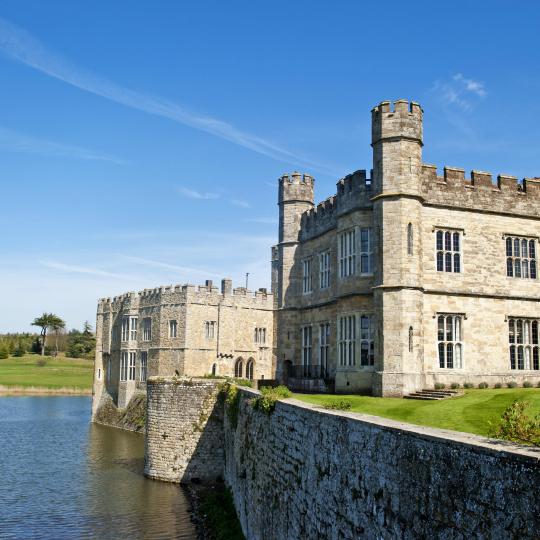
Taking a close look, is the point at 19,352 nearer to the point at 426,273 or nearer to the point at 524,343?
the point at 426,273

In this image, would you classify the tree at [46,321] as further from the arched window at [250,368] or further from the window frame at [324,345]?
the window frame at [324,345]

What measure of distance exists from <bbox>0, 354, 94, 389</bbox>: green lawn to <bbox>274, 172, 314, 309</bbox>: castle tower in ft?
198

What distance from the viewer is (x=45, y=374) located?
303ft

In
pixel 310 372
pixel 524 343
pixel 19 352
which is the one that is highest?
pixel 524 343

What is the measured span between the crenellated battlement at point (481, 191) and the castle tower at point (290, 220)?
9392 mm

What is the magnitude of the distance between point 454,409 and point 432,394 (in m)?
4.77

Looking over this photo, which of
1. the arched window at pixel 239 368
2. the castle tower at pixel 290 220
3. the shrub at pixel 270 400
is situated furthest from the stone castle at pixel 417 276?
the arched window at pixel 239 368

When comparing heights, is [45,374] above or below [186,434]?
below

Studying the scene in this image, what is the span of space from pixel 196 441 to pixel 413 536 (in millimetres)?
20875

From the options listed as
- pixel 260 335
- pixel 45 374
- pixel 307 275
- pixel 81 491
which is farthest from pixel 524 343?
pixel 45 374

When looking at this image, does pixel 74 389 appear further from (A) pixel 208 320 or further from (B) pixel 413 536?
(B) pixel 413 536

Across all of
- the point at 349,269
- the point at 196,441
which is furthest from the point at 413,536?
the point at 196,441

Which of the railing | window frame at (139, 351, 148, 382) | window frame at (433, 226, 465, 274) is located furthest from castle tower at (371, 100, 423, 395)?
window frame at (139, 351, 148, 382)

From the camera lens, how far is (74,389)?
82688 mm
